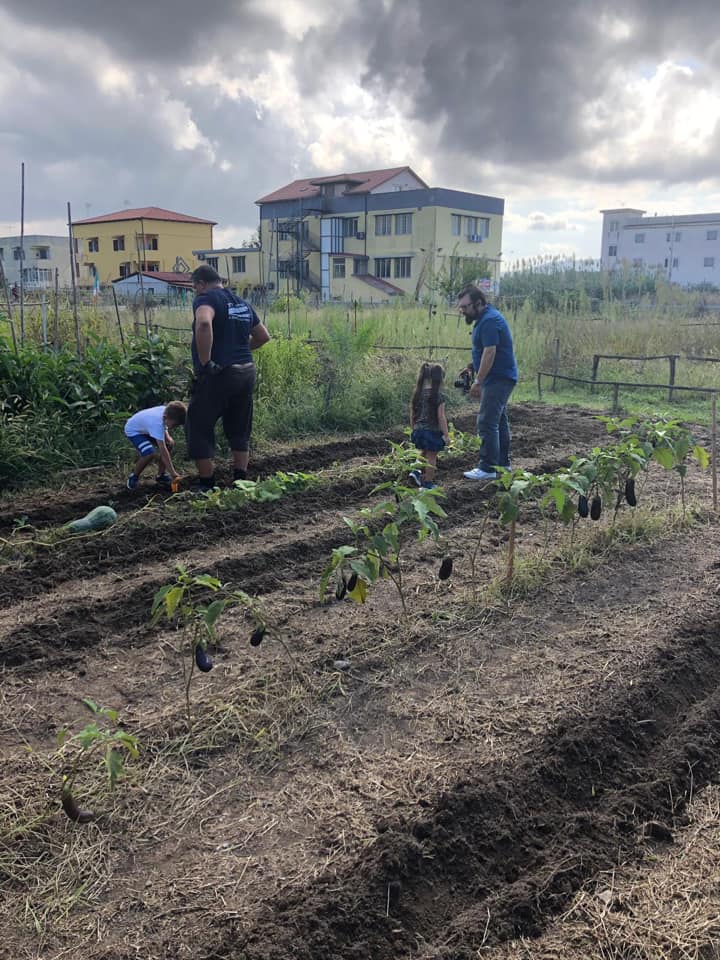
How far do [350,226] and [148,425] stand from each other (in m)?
41.2

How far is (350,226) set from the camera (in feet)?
145

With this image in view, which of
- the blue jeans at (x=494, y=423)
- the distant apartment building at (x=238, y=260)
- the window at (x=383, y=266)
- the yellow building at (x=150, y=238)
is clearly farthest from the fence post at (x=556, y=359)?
the yellow building at (x=150, y=238)

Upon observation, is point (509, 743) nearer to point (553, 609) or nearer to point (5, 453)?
point (553, 609)

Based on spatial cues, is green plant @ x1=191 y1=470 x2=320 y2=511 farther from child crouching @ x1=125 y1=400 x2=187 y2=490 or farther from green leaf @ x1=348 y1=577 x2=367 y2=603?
green leaf @ x1=348 y1=577 x2=367 y2=603

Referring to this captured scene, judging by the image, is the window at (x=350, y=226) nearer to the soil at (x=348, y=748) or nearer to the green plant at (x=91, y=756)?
the soil at (x=348, y=748)

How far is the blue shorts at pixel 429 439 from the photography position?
6.04m

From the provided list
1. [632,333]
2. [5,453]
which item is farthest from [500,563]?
[632,333]

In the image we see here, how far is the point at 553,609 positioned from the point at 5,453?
14.5 ft

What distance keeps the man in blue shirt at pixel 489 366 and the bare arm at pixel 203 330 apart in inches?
79.4

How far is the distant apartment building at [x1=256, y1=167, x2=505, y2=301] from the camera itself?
1612 inches

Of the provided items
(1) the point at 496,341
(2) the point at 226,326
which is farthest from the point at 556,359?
(2) the point at 226,326

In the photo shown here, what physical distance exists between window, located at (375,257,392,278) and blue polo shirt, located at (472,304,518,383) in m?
38.5

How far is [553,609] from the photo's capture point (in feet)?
13.0

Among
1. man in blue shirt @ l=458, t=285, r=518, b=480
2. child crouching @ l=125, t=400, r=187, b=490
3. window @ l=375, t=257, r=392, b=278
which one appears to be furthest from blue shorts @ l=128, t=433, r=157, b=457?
window @ l=375, t=257, r=392, b=278
